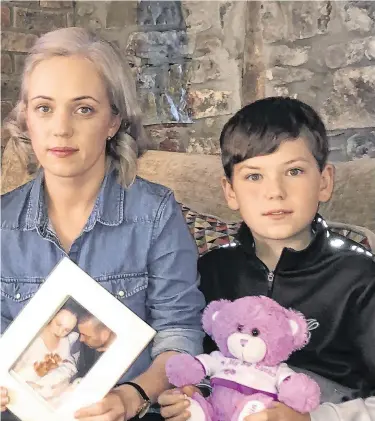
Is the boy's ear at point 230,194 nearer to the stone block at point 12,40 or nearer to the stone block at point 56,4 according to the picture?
the stone block at point 12,40

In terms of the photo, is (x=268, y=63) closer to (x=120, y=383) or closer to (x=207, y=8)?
(x=207, y=8)

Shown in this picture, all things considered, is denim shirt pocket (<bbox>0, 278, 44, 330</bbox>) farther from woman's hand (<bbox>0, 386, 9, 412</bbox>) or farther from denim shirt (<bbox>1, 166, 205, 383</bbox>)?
woman's hand (<bbox>0, 386, 9, 412</bbox>)

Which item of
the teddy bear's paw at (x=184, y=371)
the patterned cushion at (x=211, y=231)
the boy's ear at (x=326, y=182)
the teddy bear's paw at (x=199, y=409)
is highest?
the boy's ear at (x=326, y=182)

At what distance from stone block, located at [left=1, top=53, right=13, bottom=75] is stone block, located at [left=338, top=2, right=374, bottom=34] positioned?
0.78m

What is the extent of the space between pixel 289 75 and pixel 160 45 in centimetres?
38

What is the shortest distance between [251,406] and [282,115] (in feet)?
1.48

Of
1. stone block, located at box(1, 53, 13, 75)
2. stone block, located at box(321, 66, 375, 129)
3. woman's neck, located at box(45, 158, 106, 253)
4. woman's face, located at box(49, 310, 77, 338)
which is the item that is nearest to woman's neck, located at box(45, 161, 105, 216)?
woman's neck, located at box(45, 158, 106, 253)

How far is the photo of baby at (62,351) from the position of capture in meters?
0.89

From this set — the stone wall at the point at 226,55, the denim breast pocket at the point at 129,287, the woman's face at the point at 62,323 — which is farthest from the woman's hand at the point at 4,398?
the stone wall at the point at 226,55

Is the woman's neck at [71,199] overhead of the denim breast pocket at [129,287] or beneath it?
overhead

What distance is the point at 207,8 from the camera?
5.64 ft

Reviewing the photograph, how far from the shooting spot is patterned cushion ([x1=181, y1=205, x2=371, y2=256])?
1169 mm

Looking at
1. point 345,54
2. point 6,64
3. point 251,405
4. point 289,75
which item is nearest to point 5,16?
point 6,64

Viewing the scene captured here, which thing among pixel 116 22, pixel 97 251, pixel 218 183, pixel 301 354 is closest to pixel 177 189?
pixel 218 183
